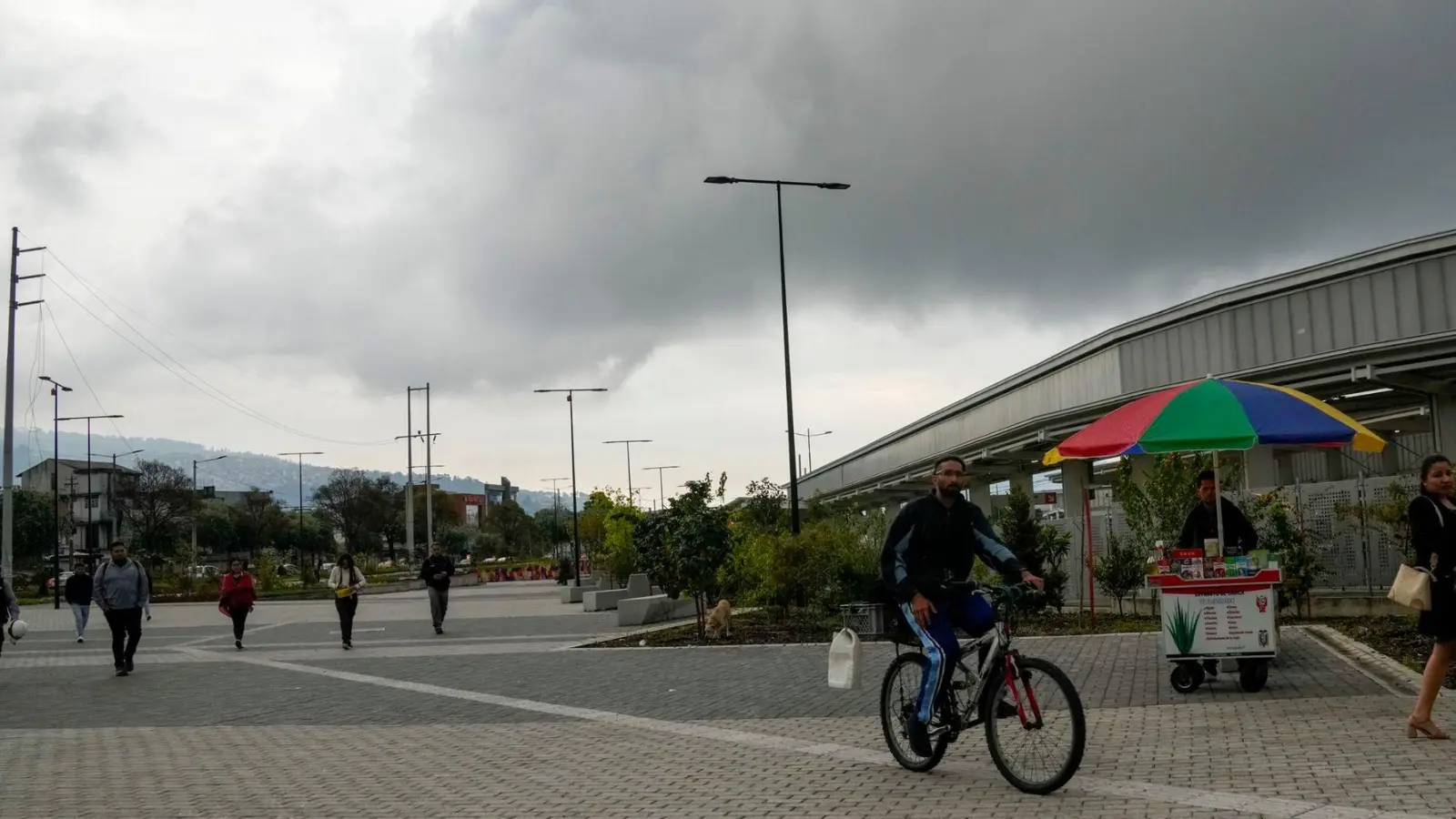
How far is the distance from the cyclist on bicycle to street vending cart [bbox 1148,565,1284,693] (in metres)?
3.74

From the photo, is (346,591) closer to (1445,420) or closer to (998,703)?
(998,703)

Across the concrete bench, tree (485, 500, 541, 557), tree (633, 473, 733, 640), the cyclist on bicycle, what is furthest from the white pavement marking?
tree (485, 500, 541, 557)

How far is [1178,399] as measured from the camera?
11.3m

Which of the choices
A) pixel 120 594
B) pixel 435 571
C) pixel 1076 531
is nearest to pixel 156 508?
pixel 435 571

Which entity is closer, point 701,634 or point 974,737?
point 974,737

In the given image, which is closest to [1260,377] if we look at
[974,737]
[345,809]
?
[974,737]

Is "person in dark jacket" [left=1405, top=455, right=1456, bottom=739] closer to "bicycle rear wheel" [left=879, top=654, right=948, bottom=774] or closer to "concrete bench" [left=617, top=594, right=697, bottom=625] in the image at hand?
"bicycle rear wheel" [left=879, top=654, right=948, bottom=774]

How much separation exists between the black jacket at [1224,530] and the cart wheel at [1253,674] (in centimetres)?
96

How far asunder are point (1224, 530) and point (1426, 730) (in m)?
3.47

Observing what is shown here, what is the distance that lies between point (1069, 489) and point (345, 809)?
27.9m

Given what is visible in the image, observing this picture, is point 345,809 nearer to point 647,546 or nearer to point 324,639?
point 647,546

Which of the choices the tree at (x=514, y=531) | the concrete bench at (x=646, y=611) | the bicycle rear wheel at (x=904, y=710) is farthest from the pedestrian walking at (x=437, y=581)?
the tree at (x=514, y=531)

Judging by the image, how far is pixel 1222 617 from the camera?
35.7 ft

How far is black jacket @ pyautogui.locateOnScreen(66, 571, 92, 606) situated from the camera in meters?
28.3
